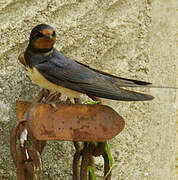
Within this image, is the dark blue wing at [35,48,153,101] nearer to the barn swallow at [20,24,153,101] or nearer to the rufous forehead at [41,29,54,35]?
the barn swallow at [20,24,153,101]

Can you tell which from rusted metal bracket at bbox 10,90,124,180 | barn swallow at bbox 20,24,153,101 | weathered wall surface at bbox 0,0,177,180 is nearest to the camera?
rusted metal bracket at bbox 10,90,124,180

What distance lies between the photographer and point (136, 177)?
4.89 ft

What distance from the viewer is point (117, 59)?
1.47 metres

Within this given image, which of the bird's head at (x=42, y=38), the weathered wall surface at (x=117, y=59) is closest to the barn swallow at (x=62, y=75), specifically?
the bird's head at (x=42, y=38)

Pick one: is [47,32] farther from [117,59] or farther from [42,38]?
[117,59]

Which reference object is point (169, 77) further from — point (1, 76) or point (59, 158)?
point (1, 76)

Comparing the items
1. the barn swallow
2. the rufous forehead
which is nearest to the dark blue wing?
the barn swallow

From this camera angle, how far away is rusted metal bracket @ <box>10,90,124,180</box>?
1077 mm

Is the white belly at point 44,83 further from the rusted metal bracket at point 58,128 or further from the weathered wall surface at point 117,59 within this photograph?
the weathered wall surface at point 117,59

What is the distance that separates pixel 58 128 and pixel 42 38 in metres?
0.21

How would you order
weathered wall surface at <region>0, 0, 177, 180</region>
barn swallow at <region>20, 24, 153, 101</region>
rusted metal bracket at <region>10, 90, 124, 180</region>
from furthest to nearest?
1. weathered wall surface at <region>0, 0, 177, 180</region>
2. barn swallow at <region>20, 24, 153, 101</region>
3. rusted metal bracket at <region>10, 90, 124, 180</region>

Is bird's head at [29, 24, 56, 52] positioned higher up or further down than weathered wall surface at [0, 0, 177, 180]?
higher up

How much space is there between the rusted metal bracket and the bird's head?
0.39 feet

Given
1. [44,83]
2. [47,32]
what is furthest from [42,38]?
[44,83]
